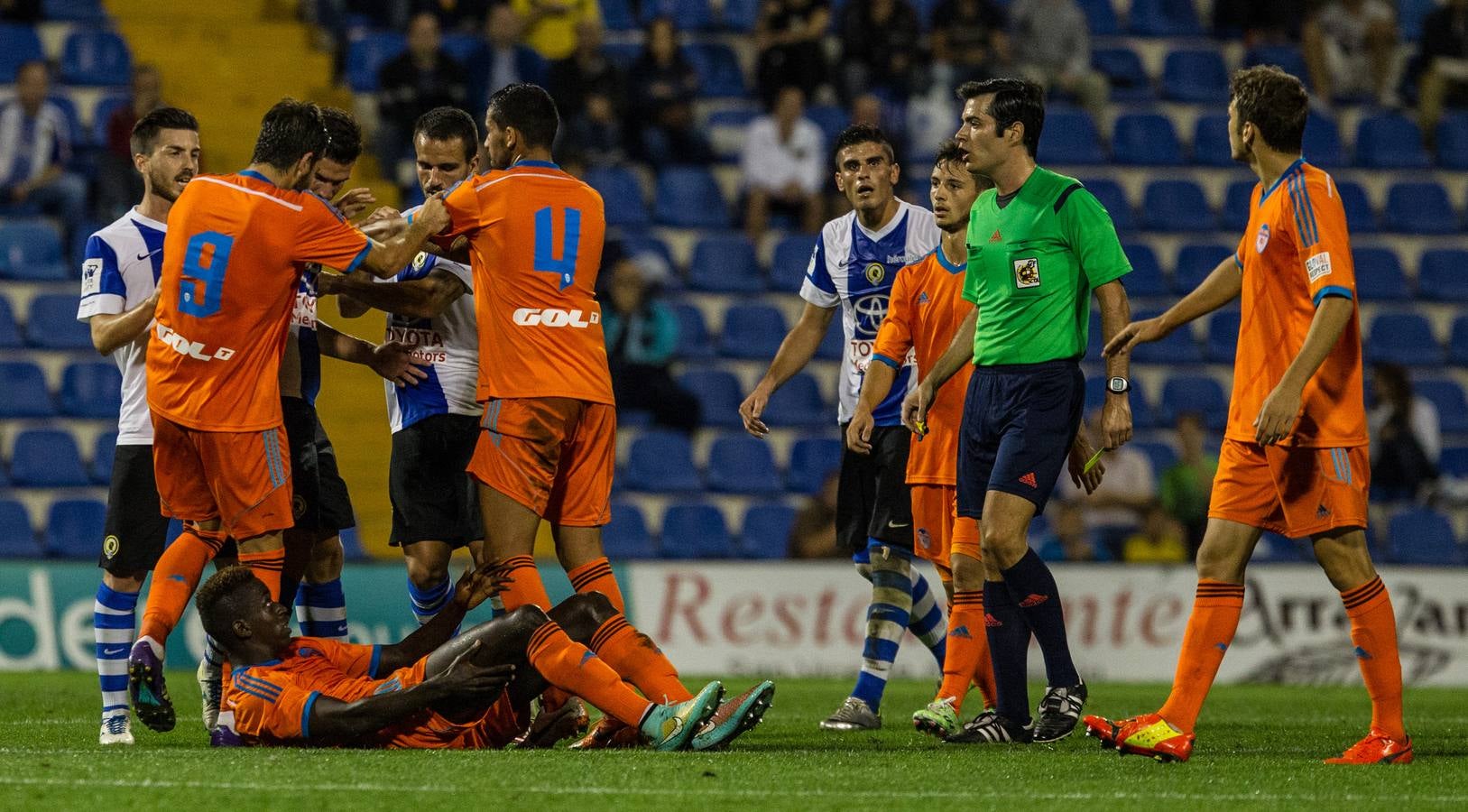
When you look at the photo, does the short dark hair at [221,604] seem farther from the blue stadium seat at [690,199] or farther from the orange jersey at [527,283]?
the blue stadium seat at [690,199]

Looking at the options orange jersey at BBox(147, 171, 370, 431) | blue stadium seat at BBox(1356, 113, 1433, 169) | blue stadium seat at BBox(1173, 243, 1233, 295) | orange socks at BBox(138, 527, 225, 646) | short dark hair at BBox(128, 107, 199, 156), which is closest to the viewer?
orange jersey at BBox(147, 171, 370, 431)

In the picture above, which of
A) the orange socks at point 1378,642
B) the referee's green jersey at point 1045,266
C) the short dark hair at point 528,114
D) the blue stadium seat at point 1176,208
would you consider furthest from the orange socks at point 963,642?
the blue stadium seat at point 1176,208

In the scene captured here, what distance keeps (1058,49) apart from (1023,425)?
11.2 metres

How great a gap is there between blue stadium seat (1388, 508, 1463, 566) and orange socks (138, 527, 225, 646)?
1047 centimetres

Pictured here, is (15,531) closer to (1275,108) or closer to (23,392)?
(23,392)

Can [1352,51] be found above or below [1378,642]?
above

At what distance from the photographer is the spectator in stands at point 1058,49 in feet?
56.9

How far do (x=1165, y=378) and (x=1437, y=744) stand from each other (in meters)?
8.73

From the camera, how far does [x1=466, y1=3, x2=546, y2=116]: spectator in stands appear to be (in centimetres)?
1553

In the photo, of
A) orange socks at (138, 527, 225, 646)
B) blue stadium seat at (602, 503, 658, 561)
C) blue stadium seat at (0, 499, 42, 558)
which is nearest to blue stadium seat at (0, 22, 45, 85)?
blue stadium seat at (0, 499, 42, 558)

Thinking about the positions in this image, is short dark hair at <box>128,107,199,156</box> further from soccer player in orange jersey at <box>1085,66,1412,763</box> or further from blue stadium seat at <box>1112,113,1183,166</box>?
blue stadium seat at <box>1112,113,1183,166</box>

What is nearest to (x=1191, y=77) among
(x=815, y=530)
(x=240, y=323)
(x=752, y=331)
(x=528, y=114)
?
(x=752, y=331)

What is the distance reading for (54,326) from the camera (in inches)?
551

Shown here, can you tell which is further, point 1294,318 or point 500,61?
point 500,61
